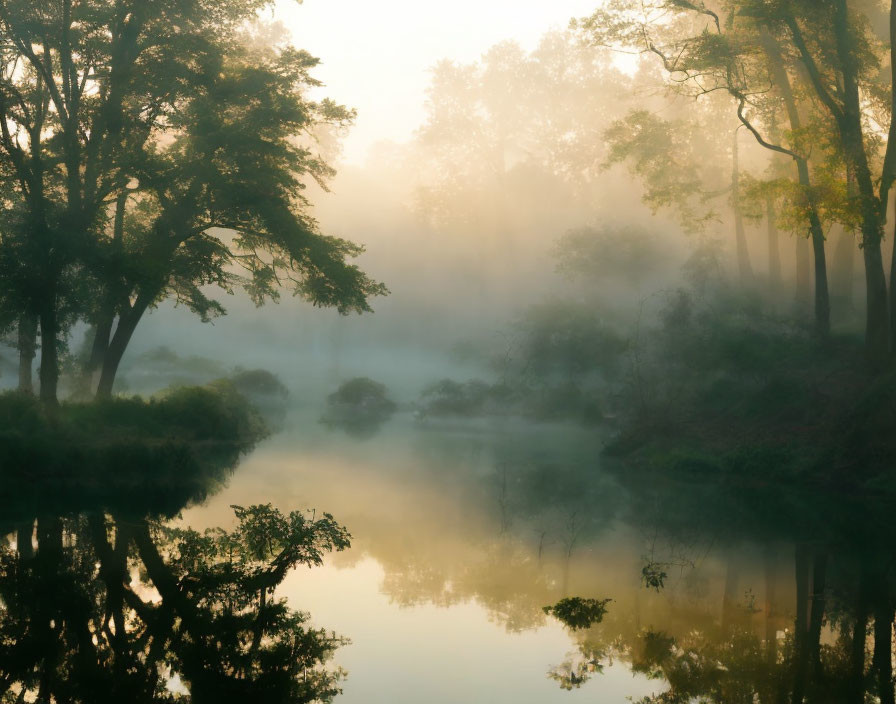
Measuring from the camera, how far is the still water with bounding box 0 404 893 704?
717 cm

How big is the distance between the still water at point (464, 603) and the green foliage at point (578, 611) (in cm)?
12

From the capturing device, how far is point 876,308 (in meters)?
25.2

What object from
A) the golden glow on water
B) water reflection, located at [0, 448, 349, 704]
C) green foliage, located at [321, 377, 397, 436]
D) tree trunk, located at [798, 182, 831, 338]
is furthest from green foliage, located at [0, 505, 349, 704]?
green foliage, located at [321, 377, 397, 436]

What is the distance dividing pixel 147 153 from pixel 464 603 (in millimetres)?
19257

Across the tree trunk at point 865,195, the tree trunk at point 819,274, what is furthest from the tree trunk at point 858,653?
the tree trunk at point 819,274

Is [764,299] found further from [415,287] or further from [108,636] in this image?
[108,636]

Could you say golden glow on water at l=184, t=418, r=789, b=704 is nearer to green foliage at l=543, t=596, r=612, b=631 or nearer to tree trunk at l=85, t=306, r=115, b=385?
green foliage at l=543, t=596, r=612, b=631

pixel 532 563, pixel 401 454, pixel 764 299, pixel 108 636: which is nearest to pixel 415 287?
pixel 764 299

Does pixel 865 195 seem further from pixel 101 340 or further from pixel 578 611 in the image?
pixel 101 340

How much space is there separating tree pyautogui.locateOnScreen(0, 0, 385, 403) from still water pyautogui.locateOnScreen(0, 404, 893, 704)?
25.7 feet

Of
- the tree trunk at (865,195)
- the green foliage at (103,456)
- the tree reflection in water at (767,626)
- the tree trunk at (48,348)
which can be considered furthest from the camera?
the tree trunk at (865,195)

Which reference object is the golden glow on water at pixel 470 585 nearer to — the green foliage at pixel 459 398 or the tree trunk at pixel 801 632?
the tree trunk at pixel 801 632

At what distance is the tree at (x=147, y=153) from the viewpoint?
72.5 feet

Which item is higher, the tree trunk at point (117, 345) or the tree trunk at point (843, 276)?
the tree trunk at point (843, 276)
